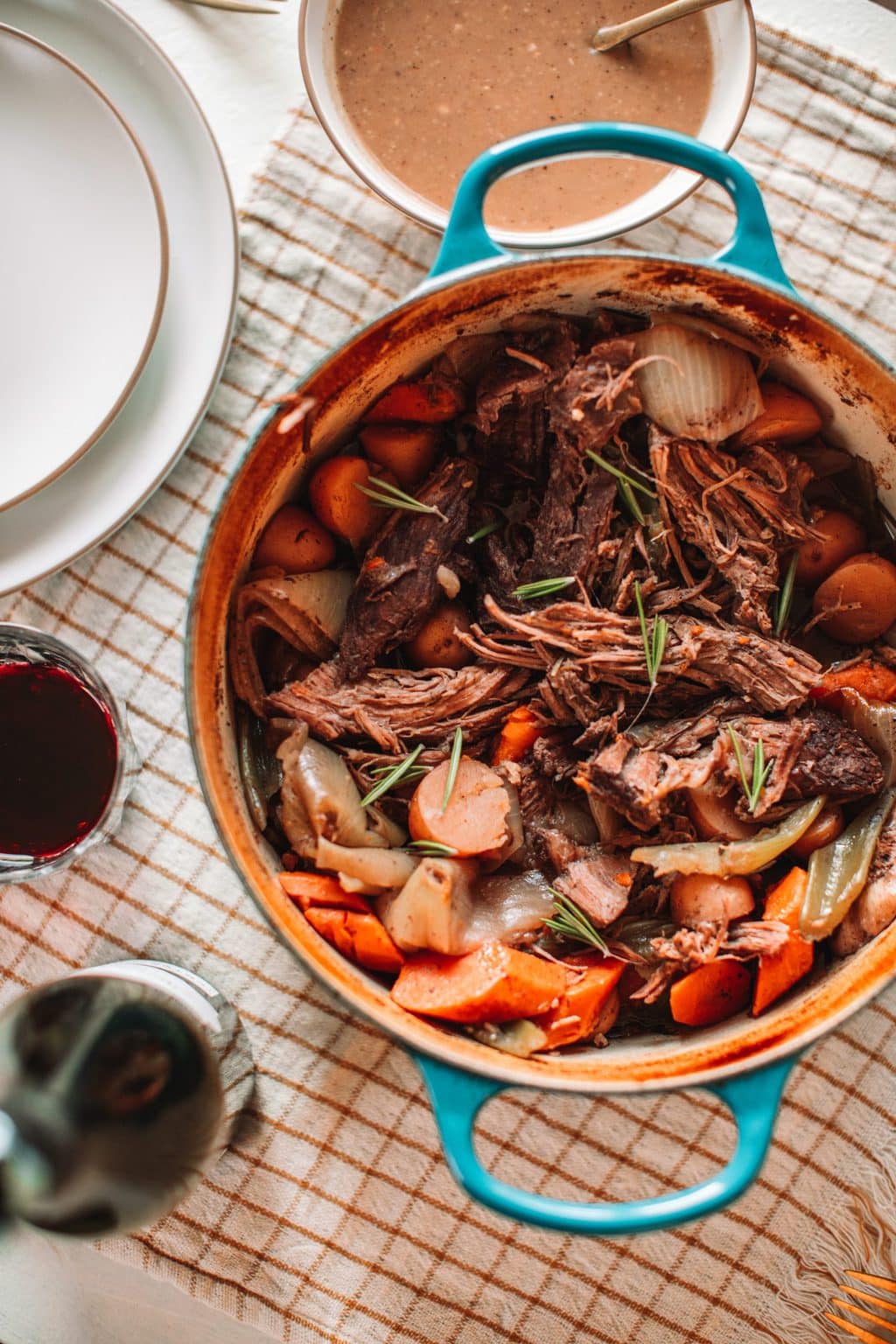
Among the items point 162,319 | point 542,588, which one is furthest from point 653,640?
point 162,319

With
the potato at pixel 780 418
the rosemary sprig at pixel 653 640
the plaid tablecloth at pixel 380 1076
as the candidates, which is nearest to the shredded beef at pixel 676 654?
the rosemary sprig at pixel 653 640

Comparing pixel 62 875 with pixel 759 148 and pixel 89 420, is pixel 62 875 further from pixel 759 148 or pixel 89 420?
pixel 759 148

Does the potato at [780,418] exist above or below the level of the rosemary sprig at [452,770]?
above

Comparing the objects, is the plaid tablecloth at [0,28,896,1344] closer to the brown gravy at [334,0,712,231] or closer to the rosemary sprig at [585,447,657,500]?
the brown gravy at [334,0,712,231]

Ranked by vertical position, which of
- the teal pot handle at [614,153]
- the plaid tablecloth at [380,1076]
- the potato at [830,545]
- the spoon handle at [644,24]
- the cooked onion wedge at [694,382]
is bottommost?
the plaid tablecloth at [380,1076]

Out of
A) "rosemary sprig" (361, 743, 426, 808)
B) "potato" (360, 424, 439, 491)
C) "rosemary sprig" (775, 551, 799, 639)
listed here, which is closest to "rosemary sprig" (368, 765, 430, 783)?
"rosemary sprig" (361, 743, 426, 808)

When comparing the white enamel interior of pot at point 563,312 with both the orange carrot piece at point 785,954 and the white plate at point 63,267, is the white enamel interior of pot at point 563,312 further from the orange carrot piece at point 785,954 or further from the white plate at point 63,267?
the white plate at point 63,267

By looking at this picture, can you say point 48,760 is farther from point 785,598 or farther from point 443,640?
point 785,598
